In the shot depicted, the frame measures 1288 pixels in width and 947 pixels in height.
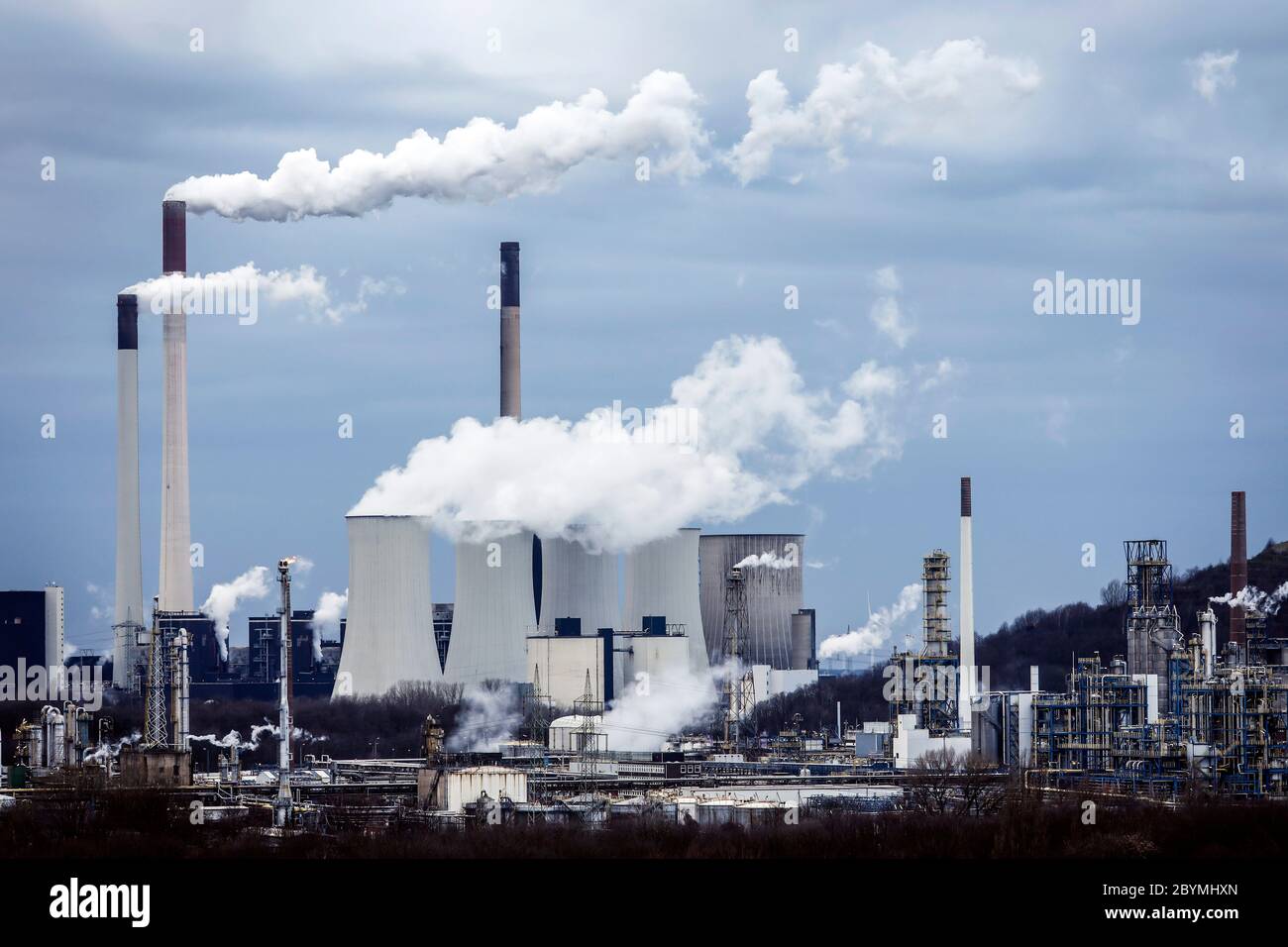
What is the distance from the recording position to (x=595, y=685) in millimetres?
58844

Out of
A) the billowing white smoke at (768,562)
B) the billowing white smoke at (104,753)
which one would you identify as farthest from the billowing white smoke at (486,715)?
the billowing white smoke at (104,753)

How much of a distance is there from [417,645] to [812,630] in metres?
17.3

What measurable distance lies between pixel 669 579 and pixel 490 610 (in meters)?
5.25

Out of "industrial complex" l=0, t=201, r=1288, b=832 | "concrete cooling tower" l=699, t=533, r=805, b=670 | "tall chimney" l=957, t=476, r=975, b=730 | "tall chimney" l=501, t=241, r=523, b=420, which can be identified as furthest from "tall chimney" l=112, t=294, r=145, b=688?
"tall chimney" l=957, t=476, r=975, b=730

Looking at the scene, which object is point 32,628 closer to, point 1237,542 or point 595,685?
point 595,685

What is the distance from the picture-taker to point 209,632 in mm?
67750

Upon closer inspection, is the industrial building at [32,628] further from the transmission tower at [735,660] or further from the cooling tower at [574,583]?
the transmission tower at [735,660]

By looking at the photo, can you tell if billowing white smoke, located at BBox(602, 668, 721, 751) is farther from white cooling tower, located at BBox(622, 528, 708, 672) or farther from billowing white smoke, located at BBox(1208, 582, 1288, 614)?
billowing white smoke, located at BBox(1208, 582, 1288, 614)

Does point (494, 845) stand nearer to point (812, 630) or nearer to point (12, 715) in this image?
point (12, 715)

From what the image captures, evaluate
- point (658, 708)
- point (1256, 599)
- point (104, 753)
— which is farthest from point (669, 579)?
point (104, 753)
